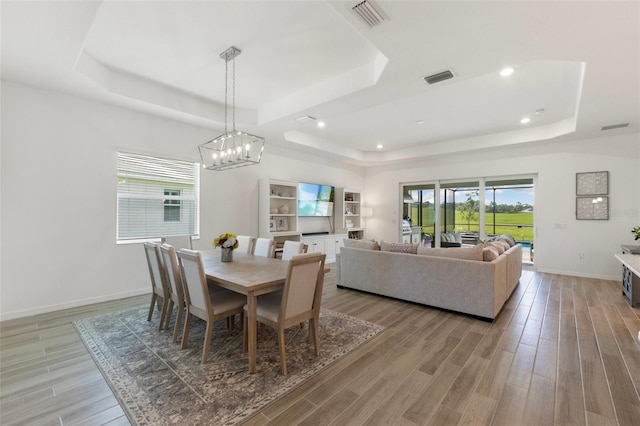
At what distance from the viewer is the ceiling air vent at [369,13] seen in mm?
2086

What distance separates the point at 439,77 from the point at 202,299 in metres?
3.41

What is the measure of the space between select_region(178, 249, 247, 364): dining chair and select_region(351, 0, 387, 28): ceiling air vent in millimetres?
2320

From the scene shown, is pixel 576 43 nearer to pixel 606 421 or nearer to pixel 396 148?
pixel 606 421

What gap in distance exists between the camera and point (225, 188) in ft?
18.0

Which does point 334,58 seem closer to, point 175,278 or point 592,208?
point 175,278

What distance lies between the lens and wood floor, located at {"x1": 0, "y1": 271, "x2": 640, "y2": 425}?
1847 mm

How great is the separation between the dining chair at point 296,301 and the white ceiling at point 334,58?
6.60 ft

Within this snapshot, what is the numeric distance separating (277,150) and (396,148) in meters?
3.41

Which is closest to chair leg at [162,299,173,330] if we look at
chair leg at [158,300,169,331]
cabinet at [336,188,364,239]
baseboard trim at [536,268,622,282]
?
chair leg at [158,300,169,331]

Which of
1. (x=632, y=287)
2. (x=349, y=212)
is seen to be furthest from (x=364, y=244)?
(x=349, y=212)

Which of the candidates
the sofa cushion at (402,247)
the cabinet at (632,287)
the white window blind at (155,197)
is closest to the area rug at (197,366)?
the sofa cushion at (402,247)

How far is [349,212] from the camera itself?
8438 millimetres

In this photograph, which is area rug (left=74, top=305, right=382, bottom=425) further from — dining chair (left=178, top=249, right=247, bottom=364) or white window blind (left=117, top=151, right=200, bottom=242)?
white window blind (left=117, top=151, right=200, bottom=242)

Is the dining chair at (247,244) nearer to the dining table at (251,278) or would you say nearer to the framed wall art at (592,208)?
the dining table at (251,278)
